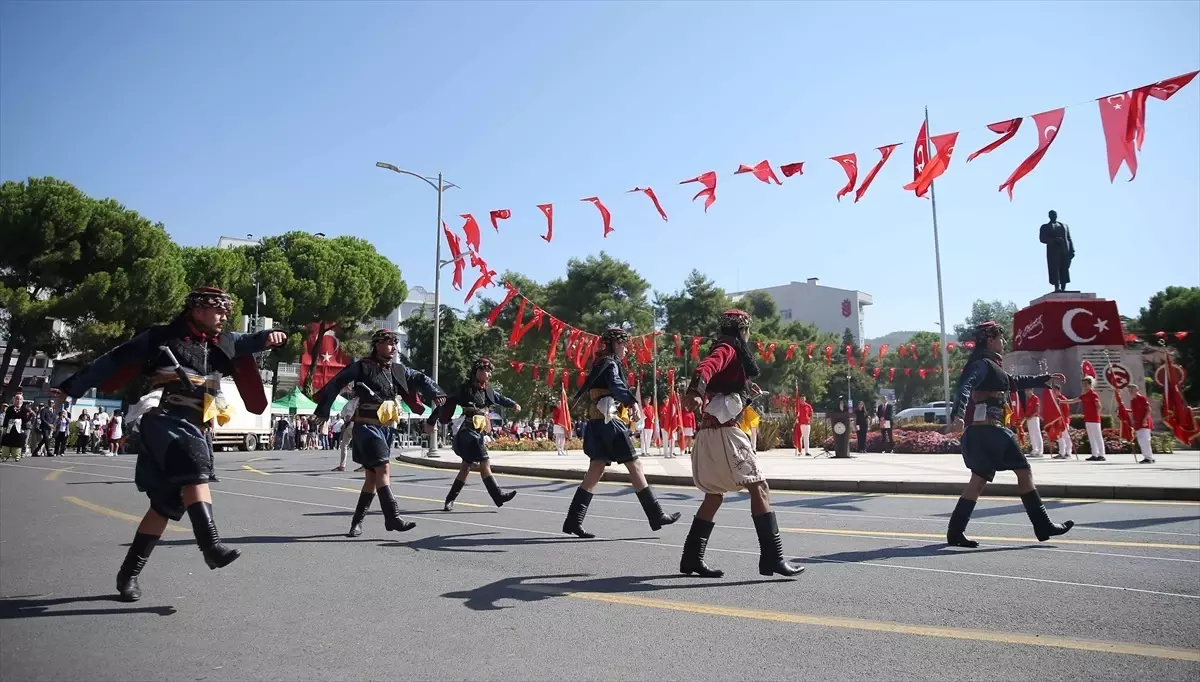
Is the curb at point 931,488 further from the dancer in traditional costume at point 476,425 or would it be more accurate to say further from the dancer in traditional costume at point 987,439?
the dancer in traditional costume at point 476,425

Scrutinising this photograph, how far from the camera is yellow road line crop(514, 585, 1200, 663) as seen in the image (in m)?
3.71

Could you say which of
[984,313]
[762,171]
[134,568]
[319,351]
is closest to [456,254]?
[762,171]

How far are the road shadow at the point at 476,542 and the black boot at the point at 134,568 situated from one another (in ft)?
7.69

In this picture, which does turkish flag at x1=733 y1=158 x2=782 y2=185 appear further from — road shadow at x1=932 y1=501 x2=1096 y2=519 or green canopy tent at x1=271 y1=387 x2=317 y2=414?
green canopy tent at x1=271 y1=387 x2=317 y2=414

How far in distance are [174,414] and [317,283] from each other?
46.6 m

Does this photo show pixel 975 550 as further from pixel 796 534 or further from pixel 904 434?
pixel 904 434

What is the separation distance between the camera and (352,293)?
50.0 metres

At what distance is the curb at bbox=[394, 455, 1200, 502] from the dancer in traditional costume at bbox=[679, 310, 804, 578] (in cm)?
705

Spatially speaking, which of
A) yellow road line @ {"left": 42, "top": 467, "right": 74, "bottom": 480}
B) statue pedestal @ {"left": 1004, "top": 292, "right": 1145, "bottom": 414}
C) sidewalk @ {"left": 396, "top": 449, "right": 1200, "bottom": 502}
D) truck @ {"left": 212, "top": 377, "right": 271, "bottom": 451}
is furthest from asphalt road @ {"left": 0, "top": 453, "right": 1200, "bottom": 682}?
truck @ {"left": 212, "top": 377, "right": 271, "bottom": 451}

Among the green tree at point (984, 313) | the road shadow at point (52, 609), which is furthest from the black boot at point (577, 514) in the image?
the green tree at point (984, 313)

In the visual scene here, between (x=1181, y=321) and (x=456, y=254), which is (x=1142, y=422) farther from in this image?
(x=1181, y=321)

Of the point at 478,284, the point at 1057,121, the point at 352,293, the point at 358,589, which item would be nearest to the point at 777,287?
the point at 352,293

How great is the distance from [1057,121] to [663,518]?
8.36m

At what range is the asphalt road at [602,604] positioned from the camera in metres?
3.56
